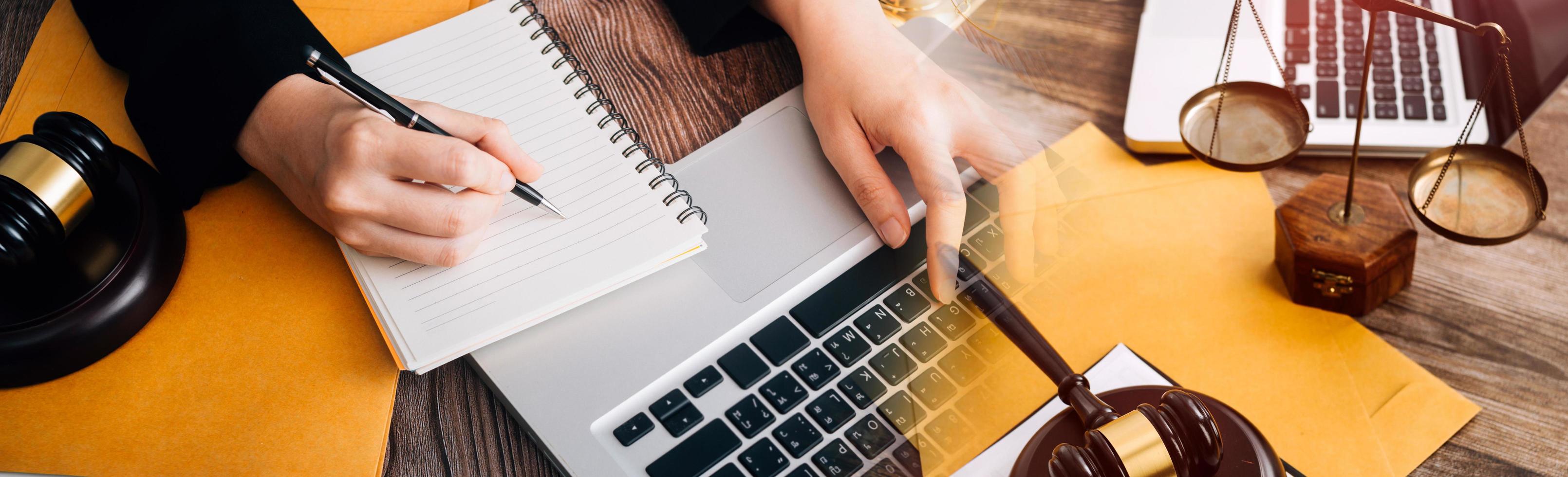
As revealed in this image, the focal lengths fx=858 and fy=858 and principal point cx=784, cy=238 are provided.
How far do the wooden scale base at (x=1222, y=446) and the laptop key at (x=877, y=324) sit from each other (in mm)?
88

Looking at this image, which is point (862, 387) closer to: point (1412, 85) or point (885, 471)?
point (885, 471)

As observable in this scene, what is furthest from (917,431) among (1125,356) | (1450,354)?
(1450,354)

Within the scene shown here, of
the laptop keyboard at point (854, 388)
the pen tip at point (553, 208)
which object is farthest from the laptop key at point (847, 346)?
the pen tip at point (553, 208)

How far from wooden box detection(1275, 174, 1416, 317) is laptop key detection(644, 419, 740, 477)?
302 mm

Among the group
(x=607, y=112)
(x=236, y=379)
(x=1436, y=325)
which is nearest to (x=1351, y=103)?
(x=1436, y=325)

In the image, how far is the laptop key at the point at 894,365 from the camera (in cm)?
35

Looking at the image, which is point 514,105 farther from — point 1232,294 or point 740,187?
point 1232,294

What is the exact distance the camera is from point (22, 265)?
479 millimetres

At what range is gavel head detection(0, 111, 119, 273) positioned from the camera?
473 millimetres

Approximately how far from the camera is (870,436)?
363 mm

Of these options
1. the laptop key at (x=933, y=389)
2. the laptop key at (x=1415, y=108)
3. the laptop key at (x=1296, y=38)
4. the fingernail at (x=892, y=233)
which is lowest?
the fingernail at (x=892, y=233)

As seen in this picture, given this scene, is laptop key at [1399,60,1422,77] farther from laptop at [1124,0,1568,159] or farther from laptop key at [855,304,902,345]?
laptop key at [855,304,902,345]

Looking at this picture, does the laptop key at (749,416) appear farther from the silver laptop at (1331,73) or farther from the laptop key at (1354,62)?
the laptop key at (1354,62)

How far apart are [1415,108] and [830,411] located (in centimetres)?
39
